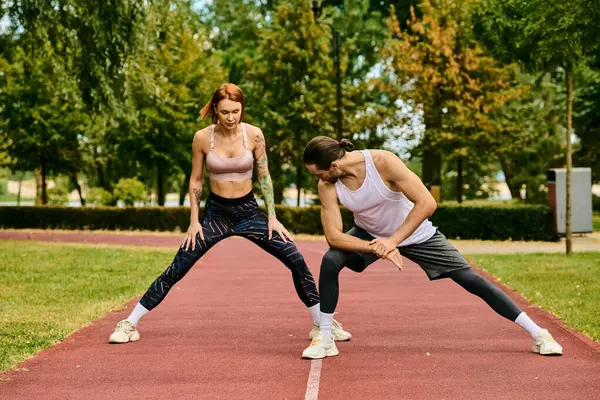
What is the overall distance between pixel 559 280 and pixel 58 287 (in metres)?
6.55

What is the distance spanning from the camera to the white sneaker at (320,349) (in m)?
6.66

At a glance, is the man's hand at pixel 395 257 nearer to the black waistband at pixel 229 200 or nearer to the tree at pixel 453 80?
the black waistband at pixel 229 200

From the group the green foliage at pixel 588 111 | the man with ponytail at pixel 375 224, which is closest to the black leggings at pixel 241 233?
the man with ponytail at pixel 375 224

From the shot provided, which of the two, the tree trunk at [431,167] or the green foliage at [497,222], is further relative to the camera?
the tree trunk at [431,167]

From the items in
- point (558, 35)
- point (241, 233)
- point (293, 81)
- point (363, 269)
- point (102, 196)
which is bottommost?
point (363, 269)

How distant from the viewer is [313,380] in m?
5.98

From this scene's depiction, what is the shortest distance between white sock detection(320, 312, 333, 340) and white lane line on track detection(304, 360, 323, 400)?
0.23 meters

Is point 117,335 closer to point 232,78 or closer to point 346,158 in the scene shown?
point 346,158

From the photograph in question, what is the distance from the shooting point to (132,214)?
1183 inches

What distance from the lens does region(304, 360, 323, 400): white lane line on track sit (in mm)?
5551

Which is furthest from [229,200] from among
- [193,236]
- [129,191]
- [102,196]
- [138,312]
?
[102,196]

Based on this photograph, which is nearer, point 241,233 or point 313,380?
point 313,380

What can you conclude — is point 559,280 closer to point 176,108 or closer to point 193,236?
point 193,236

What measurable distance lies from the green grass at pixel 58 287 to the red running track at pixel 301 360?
29cm
